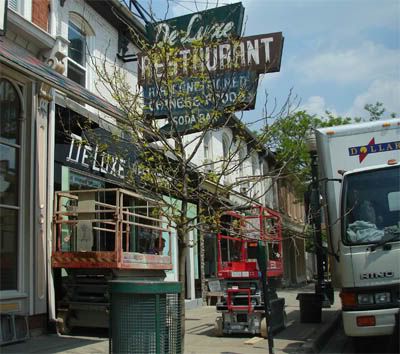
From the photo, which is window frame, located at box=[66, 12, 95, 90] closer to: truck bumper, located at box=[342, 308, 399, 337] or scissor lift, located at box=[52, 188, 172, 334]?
scissor lift, located at box=[52, 188, 172, 334]

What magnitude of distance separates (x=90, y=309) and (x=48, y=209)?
208cm

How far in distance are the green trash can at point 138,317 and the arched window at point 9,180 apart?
3783 mm

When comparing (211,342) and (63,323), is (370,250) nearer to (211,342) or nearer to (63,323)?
(211,342)

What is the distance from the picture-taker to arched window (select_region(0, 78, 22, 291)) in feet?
29.6

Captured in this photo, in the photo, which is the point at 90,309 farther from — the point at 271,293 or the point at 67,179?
the point at 271,293

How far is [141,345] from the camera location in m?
5.82

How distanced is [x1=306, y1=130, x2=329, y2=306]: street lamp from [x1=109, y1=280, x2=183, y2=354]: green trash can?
3.24 metres

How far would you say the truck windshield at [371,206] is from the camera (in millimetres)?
7570

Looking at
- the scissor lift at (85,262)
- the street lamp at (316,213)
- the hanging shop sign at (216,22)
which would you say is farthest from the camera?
the hanging shop sign at (216,22)

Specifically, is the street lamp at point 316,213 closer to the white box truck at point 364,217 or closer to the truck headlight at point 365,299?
the white box truck at point 364,217

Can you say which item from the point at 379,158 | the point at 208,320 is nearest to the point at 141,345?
the point at 379,158

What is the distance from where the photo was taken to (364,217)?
777 cm

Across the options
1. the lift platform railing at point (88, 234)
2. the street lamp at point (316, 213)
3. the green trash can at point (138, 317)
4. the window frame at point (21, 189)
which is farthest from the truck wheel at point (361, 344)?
the window frame at point (21, 189)

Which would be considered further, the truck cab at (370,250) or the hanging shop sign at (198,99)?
the truck cab at (370,250)
